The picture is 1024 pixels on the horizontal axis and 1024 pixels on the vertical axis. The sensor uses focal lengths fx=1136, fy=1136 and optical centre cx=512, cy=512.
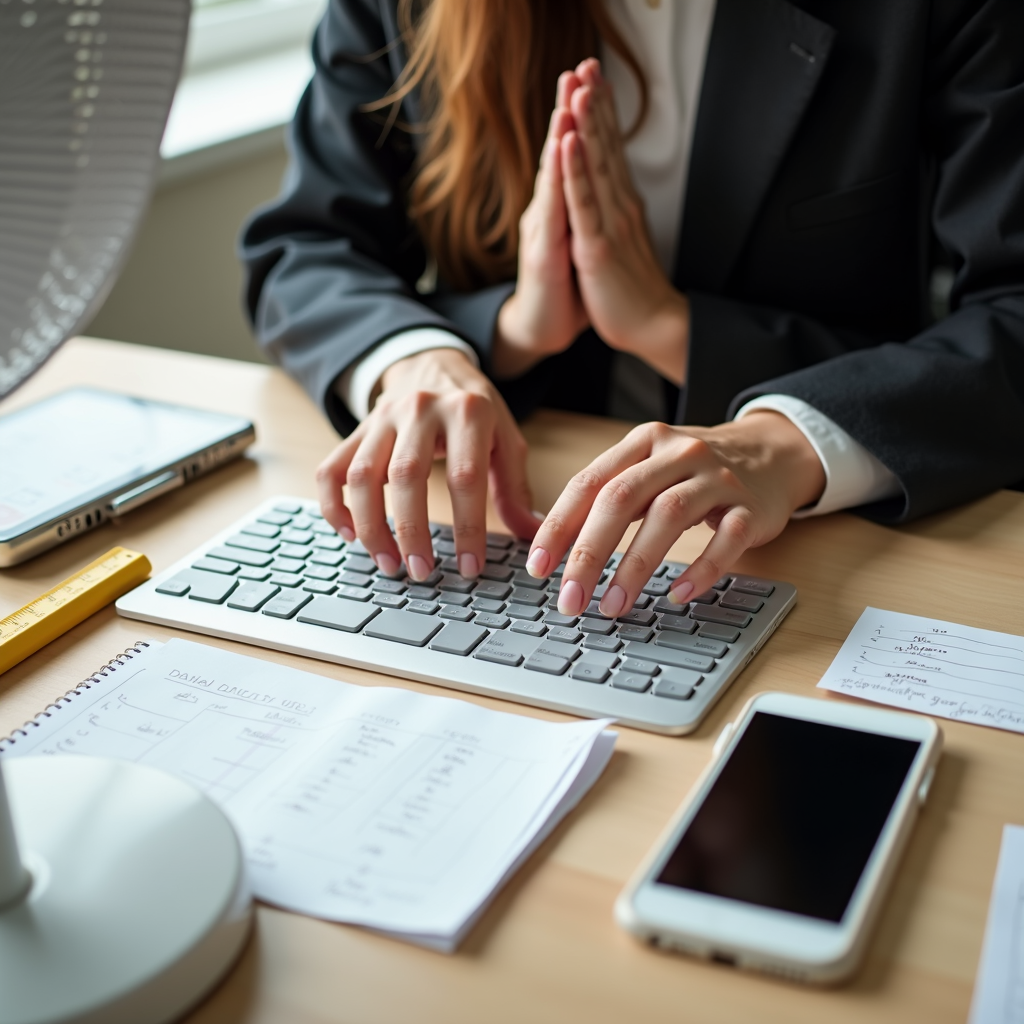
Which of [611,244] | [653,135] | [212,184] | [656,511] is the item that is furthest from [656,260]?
[212,184]

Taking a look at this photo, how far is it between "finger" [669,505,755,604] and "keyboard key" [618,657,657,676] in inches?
2.4

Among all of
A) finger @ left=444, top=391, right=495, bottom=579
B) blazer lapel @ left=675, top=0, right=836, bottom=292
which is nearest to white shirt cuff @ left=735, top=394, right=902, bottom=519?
finger @ left=444, top=391, right=495, bottom=579

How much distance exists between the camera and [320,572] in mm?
710

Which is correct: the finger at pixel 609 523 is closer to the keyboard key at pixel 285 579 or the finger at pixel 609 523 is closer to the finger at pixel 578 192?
the keyboard key at pixel 285 579

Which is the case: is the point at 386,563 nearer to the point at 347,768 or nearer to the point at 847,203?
the point at 347,768

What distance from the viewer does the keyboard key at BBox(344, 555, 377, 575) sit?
2.34 ft

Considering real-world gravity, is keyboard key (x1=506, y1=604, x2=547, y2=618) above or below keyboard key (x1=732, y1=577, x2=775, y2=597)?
below

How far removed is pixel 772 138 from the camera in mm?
1010

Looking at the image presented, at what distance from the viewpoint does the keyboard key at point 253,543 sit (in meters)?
0.74

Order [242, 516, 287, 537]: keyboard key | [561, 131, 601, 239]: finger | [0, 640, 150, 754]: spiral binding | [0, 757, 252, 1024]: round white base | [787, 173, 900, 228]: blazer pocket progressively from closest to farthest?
[0, 757, 252, 1024]: round white base
[0, 640, 150, 754]: spiral binding
[242, 516, 287, 537]: keyboard key
[561, 131, 601, 239]: finger
[787, 173, 900, 228]: blazer pocket

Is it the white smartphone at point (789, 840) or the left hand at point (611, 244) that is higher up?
the left hand at point (611, 244)

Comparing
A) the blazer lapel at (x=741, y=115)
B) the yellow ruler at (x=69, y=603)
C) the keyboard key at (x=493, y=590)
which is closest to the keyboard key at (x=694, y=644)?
the keyboard key at (x=493, y=590)

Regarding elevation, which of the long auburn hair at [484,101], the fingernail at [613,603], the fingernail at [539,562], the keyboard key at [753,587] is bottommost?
the keyboard key at [753,587]

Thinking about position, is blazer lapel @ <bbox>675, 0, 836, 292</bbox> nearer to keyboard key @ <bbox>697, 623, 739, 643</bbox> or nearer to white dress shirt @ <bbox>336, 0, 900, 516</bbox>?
white dress shirt @ <bbox>336, 0, 900, 516</bbox>
